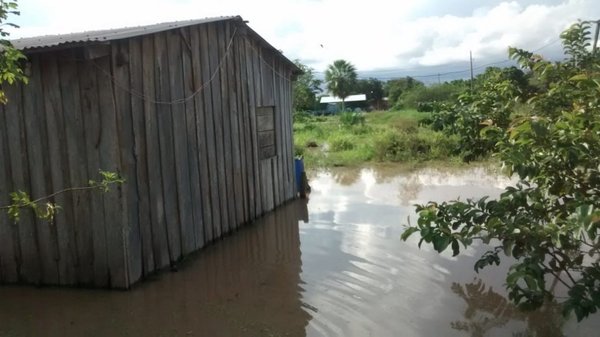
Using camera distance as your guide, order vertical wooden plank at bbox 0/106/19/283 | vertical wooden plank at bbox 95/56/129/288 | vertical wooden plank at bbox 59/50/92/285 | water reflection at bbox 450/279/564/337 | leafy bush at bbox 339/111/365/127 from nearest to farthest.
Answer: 1. water reflection at bbox 450/279/564/337
2. vertical wooden plank at bbox 95/56/129/288
3. vertical wooden plank at bbox 59/50/92/285
4. vertical wooden plank at bbox 0/106/19/283
5. leafy bush at bbox 339/111/365/127

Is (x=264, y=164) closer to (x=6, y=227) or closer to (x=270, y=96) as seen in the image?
(x=270, y=96)

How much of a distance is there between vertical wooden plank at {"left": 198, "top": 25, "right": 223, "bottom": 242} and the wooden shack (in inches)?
2.6

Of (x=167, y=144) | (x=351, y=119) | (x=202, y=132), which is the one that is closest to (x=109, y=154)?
(x=167, y=144)

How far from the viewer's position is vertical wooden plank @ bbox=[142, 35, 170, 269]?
6805 mm

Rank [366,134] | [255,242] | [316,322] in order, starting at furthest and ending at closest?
1. [366,134]
2. [255,242]
3. [316,322]

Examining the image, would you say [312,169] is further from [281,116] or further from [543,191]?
[543,191]

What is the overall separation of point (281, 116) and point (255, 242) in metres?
3.76

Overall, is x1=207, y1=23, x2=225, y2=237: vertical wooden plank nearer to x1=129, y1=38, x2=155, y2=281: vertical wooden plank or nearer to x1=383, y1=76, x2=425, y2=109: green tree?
x1=129, y1=38, x2=155, y2=281: vertical wooden plank

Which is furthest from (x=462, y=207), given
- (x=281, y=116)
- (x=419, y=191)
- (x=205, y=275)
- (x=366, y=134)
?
(x=366, y=134)

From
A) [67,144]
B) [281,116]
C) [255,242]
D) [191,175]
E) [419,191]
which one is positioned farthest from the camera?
[419,191]

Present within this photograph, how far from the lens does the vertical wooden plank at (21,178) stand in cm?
654

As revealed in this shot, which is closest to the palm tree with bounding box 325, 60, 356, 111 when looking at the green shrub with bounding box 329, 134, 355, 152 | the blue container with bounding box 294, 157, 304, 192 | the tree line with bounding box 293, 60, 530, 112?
the tree line with bounding box 293, 60, 530, 112

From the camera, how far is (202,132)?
821 centimetres

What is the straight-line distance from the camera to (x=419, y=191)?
42.2 ft
